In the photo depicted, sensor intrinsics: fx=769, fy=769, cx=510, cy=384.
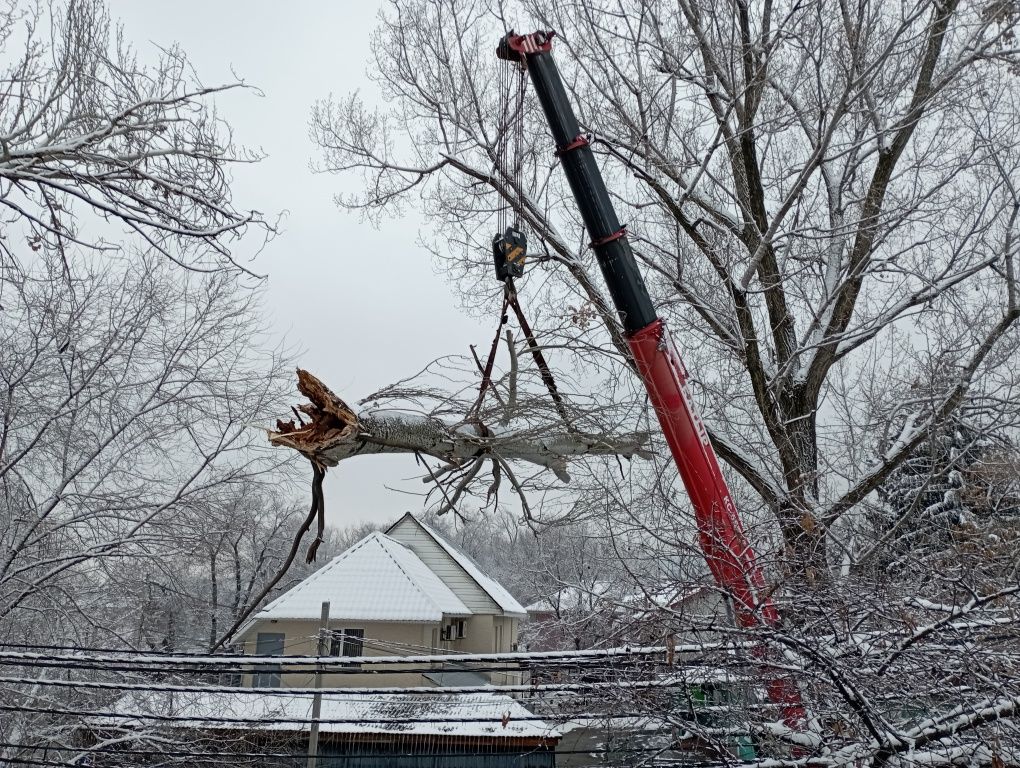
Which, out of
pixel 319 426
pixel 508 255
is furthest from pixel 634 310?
pixel 319 426

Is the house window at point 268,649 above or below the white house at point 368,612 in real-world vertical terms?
→ below

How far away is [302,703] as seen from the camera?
14.4 m

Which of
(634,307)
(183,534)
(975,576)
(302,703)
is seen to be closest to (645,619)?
(975,576)

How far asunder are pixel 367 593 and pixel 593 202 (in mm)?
16951

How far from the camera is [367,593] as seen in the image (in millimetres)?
21031

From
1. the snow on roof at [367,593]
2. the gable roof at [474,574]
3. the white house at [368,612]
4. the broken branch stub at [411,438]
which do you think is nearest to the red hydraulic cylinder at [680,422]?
the broken branch stub at [411,438]

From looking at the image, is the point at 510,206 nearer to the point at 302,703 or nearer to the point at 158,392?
the point at 158,392

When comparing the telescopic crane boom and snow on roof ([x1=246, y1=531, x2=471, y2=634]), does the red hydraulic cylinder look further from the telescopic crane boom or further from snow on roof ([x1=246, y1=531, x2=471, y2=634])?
snow on roof ([x1=246, y1=531, x2=471, y2=634])

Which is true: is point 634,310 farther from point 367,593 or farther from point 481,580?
point 481,580

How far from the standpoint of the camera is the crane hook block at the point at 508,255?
610 centimetres

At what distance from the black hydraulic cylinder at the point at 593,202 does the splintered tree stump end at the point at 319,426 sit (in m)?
2.44

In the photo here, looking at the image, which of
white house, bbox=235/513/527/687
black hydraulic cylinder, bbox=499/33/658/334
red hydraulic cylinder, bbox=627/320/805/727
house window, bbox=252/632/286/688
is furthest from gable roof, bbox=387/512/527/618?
black hydraulic cylinder, bbox=499/33/658/334

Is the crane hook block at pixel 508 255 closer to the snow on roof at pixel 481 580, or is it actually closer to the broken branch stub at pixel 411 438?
the broken branch stub at pixel 411 438

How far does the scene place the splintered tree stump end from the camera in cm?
496
